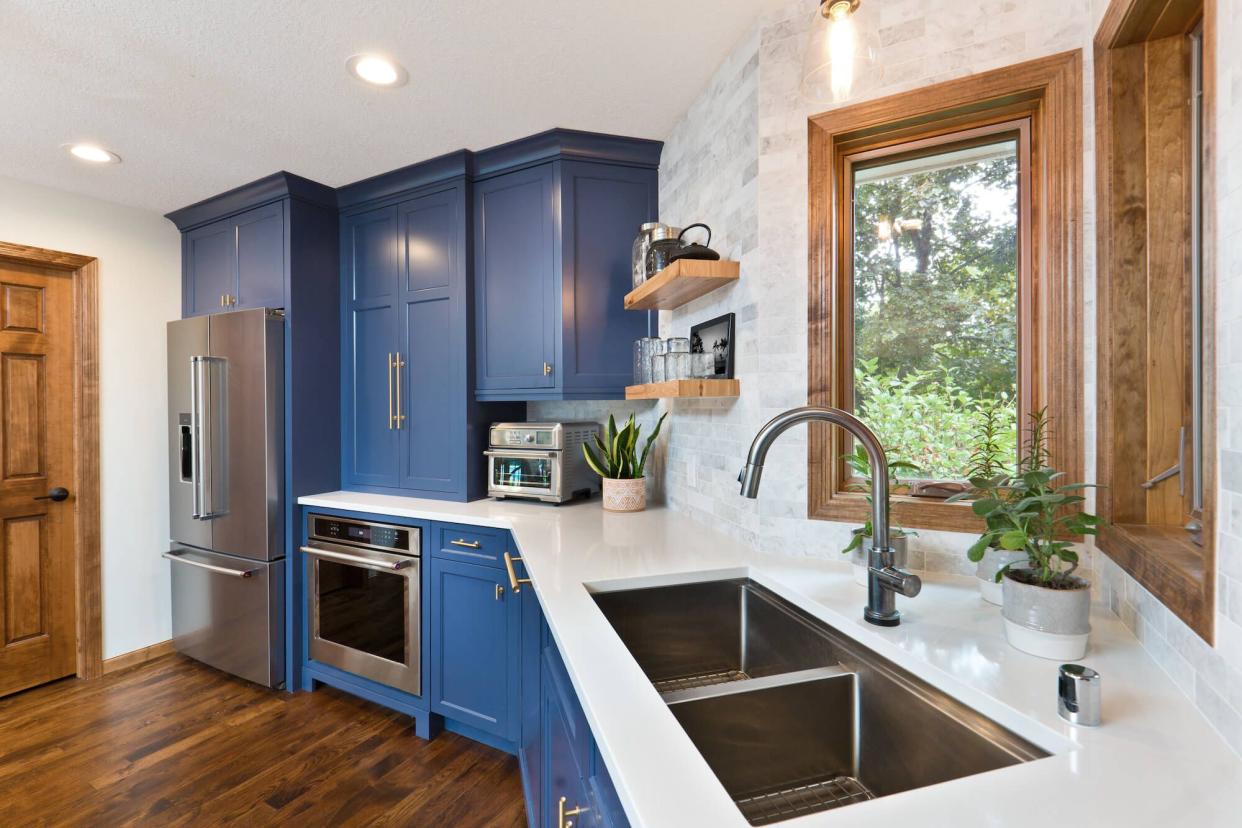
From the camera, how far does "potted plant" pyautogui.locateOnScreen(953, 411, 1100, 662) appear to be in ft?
2.87

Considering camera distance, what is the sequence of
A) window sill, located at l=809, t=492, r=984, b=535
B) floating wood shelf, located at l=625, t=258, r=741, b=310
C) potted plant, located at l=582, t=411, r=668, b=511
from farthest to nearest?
potted plant, located at l=582, t=411, r=668, b=511, floating wood shelf, located at l=625, t=258, r=741, b=310, window sill, located at l=809, t=492, r=984, b=535

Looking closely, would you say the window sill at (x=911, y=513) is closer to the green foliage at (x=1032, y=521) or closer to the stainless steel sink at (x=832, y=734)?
the green foliage at (x=1032, y=521)

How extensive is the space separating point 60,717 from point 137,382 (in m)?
1.57

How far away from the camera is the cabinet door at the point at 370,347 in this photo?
104 inches

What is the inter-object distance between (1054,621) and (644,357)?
A: 143 cm

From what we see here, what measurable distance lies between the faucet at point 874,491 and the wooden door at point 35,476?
3.39 meters

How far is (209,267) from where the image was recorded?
2.95 metres

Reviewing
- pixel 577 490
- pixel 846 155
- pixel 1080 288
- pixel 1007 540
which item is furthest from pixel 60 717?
pixel 1080 288

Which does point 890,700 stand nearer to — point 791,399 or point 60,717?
point 791,399

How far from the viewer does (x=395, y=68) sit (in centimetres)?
178

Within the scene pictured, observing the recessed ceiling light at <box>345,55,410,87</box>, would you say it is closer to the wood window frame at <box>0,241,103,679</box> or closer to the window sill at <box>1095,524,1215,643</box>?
the wood window frame at <box>0,241,103,679</box>

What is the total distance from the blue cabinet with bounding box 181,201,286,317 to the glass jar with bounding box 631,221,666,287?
5.57ft

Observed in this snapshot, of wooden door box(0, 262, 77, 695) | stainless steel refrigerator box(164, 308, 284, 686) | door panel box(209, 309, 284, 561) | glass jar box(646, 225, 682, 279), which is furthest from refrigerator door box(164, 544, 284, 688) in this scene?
glass jar box(646, 225, 682, 279)

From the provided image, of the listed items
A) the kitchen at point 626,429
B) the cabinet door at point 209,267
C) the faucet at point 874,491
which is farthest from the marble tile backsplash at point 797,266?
the cabinet door at point 209,267
